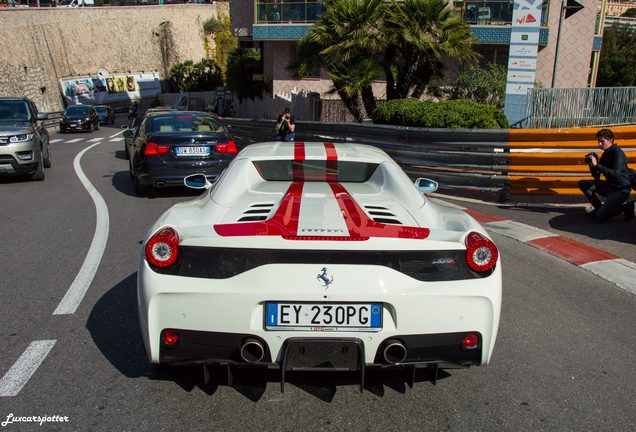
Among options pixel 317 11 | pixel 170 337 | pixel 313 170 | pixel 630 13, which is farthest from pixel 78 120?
pixel 630 13

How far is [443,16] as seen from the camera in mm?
18250

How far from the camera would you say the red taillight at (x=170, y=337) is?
10.6ft

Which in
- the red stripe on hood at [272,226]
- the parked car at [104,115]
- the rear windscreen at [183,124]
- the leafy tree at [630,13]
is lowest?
the parked car at [104,115]

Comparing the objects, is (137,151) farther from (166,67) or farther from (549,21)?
(166,67)

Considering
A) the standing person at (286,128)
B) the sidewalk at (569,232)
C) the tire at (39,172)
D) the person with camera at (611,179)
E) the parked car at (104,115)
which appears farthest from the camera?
the parked car at (104,115)

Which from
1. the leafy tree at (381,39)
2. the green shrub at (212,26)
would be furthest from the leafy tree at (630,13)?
the leafy tree at (381,39)

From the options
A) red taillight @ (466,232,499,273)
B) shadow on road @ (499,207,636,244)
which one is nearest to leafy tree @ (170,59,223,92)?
shadow on road @ (499,207,636,244)

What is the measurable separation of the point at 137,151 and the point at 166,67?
65.5m

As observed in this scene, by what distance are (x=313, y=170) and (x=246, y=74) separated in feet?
103

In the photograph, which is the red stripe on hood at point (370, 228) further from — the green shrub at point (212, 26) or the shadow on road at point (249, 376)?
the green shrub at point (212, 26)

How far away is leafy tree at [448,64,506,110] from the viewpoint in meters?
22.5

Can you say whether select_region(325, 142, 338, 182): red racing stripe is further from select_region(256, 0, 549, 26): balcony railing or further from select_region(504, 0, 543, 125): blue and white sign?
select_region(256, 0, 549, 26): balcony railing

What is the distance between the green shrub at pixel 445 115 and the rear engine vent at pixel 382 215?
8.82 metres

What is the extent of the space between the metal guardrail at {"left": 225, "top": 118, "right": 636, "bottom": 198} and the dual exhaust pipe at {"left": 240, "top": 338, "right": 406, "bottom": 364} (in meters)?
7.60
